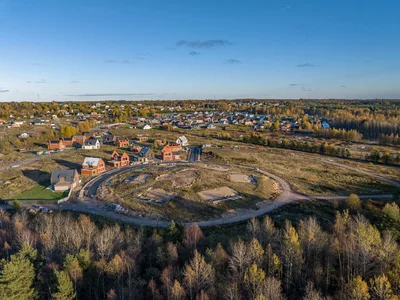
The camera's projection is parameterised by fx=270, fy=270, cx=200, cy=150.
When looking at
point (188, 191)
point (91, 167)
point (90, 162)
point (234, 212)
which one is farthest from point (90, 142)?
point (234, 212)

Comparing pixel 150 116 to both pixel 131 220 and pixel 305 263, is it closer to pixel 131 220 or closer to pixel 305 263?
pixel 131 220

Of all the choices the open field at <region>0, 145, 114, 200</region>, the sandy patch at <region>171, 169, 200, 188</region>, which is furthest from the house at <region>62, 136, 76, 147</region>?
the sandy patch at <region>171, 169, 200, 188</region>

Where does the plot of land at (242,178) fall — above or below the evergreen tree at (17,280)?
below

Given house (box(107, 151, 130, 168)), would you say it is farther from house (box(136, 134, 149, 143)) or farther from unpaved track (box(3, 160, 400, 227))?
house (box(136, 134, 149, 143))

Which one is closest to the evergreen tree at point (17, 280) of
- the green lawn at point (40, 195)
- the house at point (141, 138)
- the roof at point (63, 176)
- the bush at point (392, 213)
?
the green lawn at point (40, 195)

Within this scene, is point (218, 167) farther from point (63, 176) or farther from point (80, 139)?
point (80, 139)

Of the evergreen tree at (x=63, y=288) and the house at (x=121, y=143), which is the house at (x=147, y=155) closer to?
the house at (x=121, y=143)

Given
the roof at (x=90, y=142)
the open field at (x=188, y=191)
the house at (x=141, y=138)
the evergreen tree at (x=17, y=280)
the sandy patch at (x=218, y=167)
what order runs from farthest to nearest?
the house at (x=141, y=138) < the roof at (x=90, y=142) < the sandy patch at (x=218, y=167) < the open field at (x=188, y=191) < the evergreen tree at (x=17, y=280)
